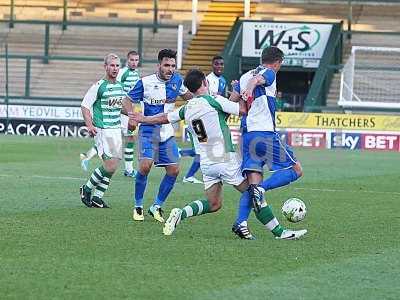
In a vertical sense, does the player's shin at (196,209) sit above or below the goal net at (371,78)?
below

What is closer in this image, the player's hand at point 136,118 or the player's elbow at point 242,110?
the player's elbow at point 242,110

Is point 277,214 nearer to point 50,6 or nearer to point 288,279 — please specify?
point 288,279

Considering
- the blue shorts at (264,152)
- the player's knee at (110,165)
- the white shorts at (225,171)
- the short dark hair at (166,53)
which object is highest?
the short dark hair at (166,53)

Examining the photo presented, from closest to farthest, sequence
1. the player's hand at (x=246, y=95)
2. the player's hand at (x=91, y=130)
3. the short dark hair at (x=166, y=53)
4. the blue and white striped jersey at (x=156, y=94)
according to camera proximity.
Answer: the player's hand at (x=246, y=95) → the short dark hair at (x=166, y=53) → the blue and white striped jersey at (x=156, y=94) → the player's hand at (x=91, y=130)

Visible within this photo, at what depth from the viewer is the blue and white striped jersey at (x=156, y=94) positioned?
14.0 meters

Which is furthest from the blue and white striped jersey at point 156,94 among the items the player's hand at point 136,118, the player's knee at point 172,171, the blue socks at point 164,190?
the player's hand at point 136,118

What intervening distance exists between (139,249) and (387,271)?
2350 millimetres

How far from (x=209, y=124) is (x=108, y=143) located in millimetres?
3602

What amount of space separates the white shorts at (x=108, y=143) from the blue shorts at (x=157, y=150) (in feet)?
3.79

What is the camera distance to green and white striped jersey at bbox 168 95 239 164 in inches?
460

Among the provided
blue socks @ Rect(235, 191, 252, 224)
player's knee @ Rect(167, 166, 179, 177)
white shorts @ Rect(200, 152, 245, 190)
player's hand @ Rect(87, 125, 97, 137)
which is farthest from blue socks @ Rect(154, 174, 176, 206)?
blue socks @ Rect(235, 191, 252, 224)

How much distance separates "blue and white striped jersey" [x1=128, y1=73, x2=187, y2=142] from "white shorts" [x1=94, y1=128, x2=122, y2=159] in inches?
43.7

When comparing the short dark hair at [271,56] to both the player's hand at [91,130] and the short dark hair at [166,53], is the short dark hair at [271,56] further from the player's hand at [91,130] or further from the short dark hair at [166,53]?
the player's hand at [91,130]

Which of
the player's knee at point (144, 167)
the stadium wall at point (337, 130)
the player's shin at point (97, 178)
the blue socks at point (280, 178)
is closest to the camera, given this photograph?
the blue socks at point (280, 178)
